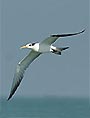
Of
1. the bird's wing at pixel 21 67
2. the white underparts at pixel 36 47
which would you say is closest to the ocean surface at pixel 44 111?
the bird's wing at pixel 21 67

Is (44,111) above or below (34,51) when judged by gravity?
below

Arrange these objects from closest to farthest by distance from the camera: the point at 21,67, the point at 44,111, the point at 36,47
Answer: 1. the point at 36,47
2. the point at 21,67
3. the point at 44,111

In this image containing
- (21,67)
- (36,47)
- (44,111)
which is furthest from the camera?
(44,111)

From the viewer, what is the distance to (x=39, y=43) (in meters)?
19.3

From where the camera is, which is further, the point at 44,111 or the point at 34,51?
the point at 44,111

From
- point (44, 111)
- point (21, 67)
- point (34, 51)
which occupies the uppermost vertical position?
point (34, 51)

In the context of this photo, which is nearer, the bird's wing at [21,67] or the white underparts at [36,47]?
the white underparts at [36,47]

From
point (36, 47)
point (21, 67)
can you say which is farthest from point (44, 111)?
point (36, 47)

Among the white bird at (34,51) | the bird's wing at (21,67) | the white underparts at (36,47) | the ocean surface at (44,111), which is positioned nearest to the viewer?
the white bird at (34,51)

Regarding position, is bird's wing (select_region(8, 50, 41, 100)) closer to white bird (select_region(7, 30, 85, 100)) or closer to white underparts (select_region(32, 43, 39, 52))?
white bird (select_region(7, 30, 85, 100))

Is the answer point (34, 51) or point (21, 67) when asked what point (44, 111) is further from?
point (34, 51)

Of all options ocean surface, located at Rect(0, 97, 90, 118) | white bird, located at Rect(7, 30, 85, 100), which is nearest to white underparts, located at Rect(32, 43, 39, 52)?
white bird, located at Rect(7, 30, 85, 100)

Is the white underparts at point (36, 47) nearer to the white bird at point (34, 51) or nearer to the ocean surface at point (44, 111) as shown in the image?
the white bird at point (34, 51)

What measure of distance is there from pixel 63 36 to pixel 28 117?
19.1 meters
